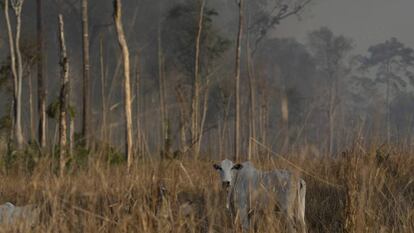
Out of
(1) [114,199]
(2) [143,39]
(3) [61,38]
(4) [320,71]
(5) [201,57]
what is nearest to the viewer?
(1) [114,199]

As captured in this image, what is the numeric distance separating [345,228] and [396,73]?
42.3 metres

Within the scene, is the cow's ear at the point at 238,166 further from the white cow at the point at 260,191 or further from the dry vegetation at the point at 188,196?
the dry vegetation at the point at 188,196

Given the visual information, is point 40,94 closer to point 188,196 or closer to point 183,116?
point 188,196

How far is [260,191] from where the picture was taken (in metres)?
3.45

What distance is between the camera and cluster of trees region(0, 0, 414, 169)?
24.7 feet

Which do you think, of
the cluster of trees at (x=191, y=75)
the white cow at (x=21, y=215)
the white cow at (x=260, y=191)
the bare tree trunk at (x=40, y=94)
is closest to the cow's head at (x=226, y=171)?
the white cow at (x=260, y=191)

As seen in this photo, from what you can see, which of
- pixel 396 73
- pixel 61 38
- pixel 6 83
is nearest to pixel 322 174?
pixel 61 38

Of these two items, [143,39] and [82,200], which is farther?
[143,39]

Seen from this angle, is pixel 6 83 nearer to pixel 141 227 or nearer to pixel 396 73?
pixel 141 227

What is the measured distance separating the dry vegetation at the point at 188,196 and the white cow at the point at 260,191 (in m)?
0.10

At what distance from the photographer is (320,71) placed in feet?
152

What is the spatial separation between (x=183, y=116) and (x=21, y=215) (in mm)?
957

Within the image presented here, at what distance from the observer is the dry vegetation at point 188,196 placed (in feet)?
8.57

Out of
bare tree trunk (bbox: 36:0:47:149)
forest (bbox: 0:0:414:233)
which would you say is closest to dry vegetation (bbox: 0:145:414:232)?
forest (bbox: 0:0:414:233)
